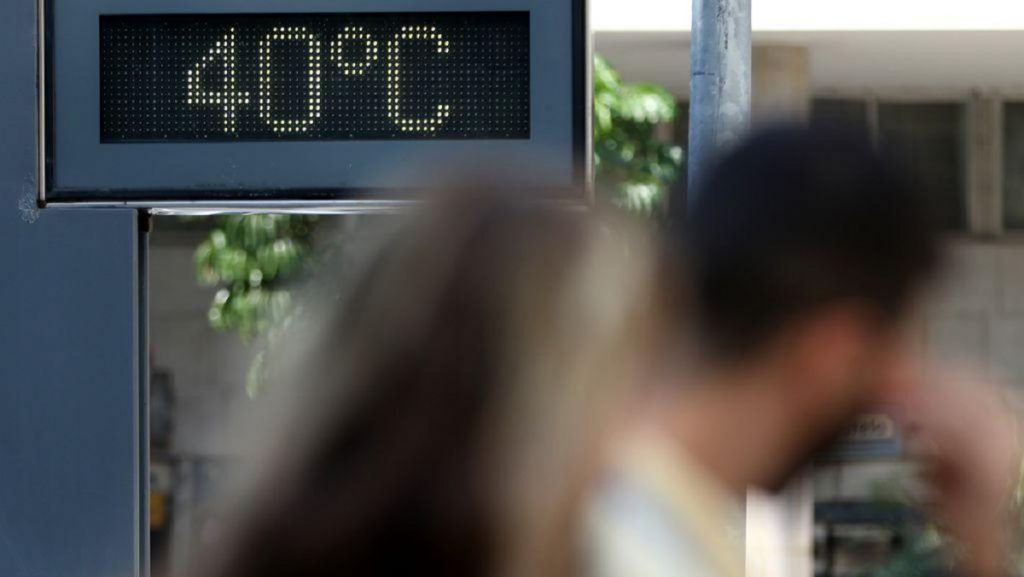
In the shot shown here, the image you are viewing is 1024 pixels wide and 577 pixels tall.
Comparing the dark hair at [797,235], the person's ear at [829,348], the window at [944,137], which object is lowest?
the person's ear at [829,348]

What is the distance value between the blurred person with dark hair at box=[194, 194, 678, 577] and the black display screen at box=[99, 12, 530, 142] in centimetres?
142

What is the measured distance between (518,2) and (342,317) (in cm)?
148

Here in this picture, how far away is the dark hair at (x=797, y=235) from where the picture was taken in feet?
4.92

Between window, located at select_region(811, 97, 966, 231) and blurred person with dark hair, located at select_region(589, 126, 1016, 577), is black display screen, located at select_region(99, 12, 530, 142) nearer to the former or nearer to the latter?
blurred person with dark hair, located at select_region(589, 126, 1016, 577)

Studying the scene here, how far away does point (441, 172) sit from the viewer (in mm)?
1486

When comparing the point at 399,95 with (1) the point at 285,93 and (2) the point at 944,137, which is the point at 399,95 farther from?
(2) the point at 944,137

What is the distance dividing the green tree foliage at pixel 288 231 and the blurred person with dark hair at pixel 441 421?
6.61 m

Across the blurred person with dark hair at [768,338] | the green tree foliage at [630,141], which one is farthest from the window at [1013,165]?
the blurred person with dark hair at [768,338]

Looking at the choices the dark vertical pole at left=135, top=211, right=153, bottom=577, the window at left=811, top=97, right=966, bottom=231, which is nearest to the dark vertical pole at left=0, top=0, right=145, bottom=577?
the dark vertical pole at left=135, top=211, right=153, bottom=577

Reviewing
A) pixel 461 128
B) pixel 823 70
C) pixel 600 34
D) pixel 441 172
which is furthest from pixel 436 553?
pixel 823 70

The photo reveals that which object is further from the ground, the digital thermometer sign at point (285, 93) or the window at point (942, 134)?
the window at point (942, 134)

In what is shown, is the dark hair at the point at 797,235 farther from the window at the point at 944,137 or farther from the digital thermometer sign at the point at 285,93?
the window at the point at 944,137

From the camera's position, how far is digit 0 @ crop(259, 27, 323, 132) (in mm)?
2838

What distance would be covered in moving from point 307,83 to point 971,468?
133 centimetres
